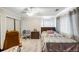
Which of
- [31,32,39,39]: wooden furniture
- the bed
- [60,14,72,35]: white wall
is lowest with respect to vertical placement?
the bed

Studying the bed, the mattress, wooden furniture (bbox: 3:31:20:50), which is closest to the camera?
the bed

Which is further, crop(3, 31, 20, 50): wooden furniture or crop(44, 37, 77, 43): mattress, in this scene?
crop(3, 31, 20, 50): wooden furniture

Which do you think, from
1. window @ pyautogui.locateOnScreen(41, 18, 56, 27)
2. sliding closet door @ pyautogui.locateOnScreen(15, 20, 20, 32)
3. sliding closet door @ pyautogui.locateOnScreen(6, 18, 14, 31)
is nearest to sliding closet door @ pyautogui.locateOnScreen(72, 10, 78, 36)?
window @ pyautogui.locateOnScreen(41, 18, 56, 27)

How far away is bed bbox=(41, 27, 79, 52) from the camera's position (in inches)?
60.3

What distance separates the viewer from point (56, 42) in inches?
67.2

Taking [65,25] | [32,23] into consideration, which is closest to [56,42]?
[65,25]

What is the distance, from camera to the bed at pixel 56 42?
153 centimetres

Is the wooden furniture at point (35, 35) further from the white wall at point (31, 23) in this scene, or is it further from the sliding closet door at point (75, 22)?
the sliding closet door at point (75, 22)

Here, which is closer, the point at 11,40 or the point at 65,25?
the point at 65,25

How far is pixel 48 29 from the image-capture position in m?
1.85

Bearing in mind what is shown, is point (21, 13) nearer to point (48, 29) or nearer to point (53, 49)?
point (48, 29)

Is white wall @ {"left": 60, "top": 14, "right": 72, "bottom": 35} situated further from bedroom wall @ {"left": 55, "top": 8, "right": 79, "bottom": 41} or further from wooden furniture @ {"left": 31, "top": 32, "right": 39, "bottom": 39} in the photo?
wooden furniture @ {"left": 31, "top": 32, "right": 39, "bottom": 39}

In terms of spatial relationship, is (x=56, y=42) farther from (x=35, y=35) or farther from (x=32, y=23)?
(x=32, y=23)
